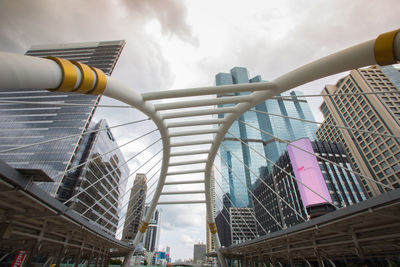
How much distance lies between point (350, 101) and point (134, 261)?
→ 9331cm

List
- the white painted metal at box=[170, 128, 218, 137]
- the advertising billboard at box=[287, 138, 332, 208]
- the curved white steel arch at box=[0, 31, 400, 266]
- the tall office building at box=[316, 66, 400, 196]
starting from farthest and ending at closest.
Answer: the advertising billboard at box=[287, 138, 332, 208] < the tall office building at box=[316, 66, 400, 196] < the white painted metal at box=[170, 128, 218, 137] < the curved white steel arch at box=[0, 31, 400, 266]

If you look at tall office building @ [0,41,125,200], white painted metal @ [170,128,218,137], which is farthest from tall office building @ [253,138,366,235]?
tall office building @ [0,41,125,200]

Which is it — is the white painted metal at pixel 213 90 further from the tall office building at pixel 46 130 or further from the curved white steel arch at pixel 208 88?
the tall office building at pixel 46 130

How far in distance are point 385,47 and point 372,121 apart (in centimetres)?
8055

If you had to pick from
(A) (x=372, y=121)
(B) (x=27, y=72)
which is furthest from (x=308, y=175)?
(B) (x=27, y=72)

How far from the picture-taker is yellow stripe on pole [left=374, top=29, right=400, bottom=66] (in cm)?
393

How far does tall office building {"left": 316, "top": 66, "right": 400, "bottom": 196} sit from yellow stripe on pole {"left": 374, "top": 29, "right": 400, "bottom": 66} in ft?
218

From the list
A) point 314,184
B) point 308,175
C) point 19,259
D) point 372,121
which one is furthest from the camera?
point 372,121

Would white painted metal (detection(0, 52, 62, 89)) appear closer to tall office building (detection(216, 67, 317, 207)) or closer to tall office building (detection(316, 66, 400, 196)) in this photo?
tall office building (detection(316, 66, 400, 196))

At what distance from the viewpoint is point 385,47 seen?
400cm

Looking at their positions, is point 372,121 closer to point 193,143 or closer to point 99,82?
point 193,143

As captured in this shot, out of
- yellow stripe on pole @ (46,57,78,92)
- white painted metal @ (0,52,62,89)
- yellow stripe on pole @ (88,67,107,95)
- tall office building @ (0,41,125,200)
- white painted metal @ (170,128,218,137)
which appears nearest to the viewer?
white painted metal @ (0,52,62,89)

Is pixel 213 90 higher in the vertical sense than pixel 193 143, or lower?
lower

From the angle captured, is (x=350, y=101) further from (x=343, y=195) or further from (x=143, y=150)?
(x=143, y=150)
